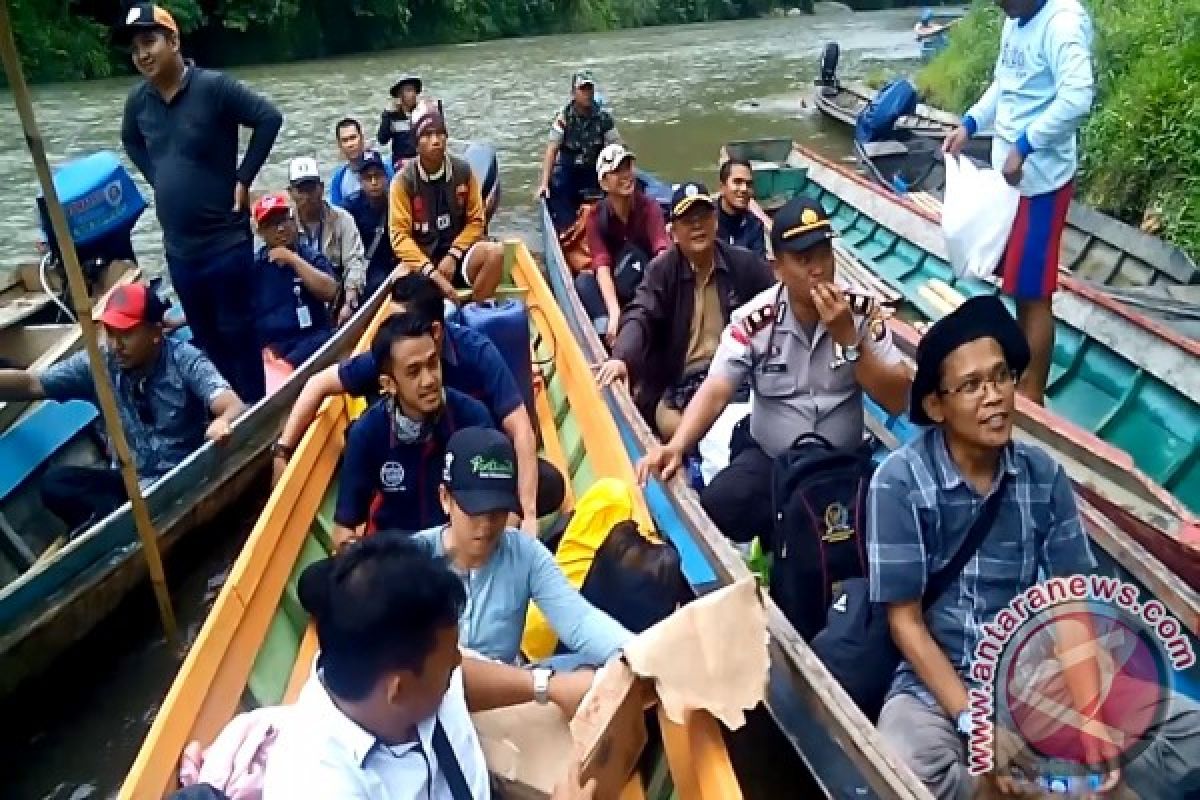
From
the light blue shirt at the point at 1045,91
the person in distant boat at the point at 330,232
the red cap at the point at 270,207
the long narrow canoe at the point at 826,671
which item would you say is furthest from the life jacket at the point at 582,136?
the long narrow canoe at the point at 826,671

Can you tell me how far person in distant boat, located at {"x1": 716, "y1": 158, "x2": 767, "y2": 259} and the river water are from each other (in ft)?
8.58

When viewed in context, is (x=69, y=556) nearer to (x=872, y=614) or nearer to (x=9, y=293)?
(x=872, y=614)

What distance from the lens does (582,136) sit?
25.3 ft

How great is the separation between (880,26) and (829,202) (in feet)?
86.1

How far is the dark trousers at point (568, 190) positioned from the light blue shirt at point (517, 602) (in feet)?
17.1

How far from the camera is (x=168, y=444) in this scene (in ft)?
14.5

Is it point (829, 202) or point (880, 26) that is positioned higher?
point (829, 202)

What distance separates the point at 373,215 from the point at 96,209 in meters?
1.57

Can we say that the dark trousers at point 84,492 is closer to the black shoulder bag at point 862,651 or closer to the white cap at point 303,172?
the white cap at point 303,172

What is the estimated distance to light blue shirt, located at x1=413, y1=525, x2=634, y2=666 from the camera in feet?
8.95

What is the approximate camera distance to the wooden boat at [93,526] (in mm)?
3705

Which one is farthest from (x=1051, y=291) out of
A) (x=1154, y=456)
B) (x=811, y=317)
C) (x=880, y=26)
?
(x=880, y=26)

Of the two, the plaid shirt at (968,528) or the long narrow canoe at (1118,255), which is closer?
the plaid shirt at (968,528)

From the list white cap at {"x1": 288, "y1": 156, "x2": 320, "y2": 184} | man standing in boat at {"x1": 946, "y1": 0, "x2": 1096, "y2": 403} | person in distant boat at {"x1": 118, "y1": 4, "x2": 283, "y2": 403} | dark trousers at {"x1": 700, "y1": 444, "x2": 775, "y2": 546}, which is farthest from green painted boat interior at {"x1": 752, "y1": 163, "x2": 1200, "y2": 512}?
person in distant boat at {"x1": 118, "y1": 4, "x2": 283, "y2": 403}
